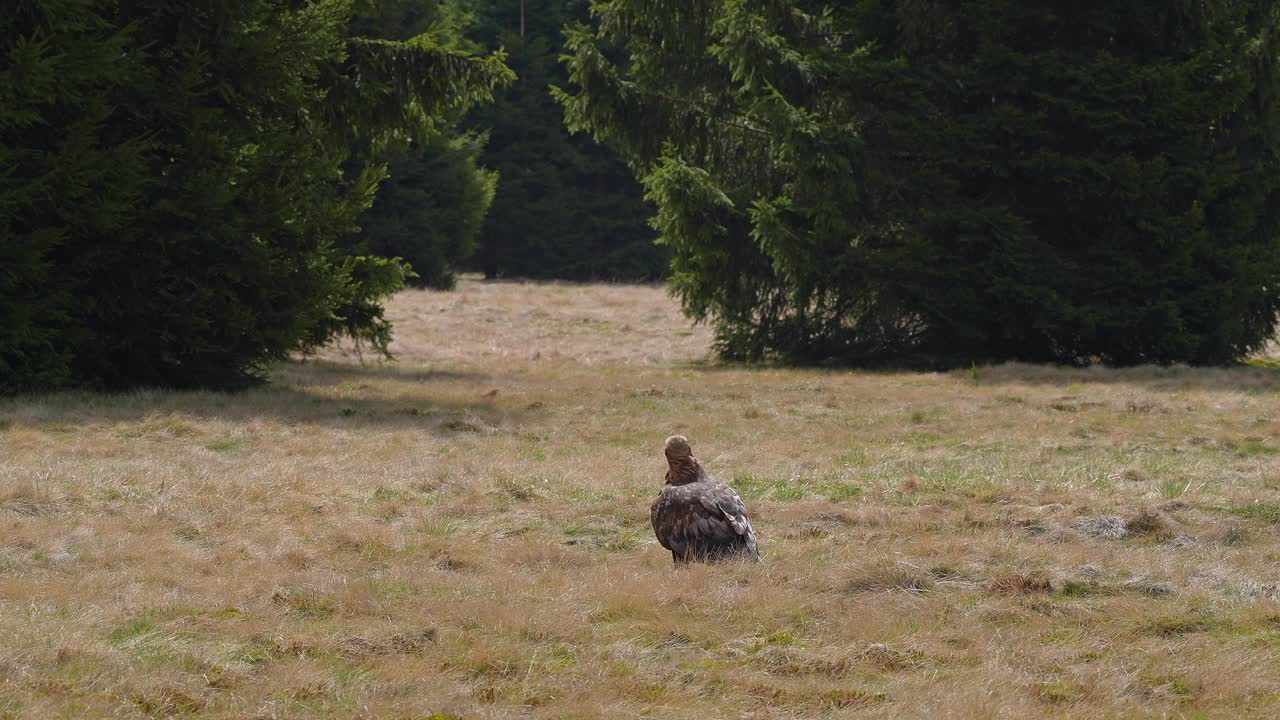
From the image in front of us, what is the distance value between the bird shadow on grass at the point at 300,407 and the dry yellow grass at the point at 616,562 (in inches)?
3.2

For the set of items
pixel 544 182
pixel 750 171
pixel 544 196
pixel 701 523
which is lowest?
pixel 701 523

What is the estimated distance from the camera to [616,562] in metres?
7.49

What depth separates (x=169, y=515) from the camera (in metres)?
8.42

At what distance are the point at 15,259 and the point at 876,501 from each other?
9805mm

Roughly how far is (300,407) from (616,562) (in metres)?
8.28

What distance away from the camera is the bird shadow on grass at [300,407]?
1313 centimetres

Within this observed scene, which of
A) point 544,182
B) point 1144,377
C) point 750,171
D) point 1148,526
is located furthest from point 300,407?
point 544,182

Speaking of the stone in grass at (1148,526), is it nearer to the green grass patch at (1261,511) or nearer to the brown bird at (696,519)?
the green grass patch at (1261,511)

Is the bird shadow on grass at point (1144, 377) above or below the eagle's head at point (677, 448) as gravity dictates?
below

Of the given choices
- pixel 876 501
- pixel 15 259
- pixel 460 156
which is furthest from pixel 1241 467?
pixel 460 156

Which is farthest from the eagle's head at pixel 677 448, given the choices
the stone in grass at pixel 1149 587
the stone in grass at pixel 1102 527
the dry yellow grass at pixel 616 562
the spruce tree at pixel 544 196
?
the spruce tree at pixel 544 196

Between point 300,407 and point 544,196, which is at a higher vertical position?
point 544,196

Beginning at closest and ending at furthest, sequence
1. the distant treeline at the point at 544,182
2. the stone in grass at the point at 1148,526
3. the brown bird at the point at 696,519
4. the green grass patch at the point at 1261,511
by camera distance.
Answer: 1. the brown bird at the point at 696,519
2. the stone in grass at the point at 1148,526
3. the green grass patch at the point at 1261,511
4. the distant treeline at the point at 544,182

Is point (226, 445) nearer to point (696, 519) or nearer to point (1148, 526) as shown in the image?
point (696, 519)
